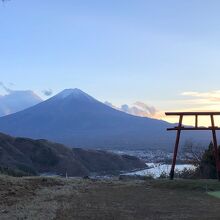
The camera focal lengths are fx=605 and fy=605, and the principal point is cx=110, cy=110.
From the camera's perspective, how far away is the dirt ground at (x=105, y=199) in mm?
10258

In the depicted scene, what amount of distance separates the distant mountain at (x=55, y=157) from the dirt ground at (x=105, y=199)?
47.4 metres

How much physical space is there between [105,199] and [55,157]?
191 ft

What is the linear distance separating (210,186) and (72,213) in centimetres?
465

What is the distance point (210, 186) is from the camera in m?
13.9

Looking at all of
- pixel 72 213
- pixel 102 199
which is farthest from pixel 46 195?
pixel 72 213

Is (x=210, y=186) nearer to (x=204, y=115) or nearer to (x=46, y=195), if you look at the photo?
(x=204, y=115)

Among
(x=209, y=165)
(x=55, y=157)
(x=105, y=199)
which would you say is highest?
(x=209, y=165)

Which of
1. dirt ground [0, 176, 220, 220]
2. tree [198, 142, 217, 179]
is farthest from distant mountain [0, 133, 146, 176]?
dirt ground [0, 176, 220, 220]

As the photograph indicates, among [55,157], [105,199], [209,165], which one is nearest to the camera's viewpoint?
[105,199]

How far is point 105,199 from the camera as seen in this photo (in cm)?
1208

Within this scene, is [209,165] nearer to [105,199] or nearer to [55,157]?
[105,199]

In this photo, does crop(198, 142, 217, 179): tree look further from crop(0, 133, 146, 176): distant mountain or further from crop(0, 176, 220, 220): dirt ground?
crop(0, 133, 146, 176): distant mountain

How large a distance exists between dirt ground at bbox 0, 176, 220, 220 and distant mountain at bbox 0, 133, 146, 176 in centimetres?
4742

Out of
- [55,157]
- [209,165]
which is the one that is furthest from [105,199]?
[55,157]
